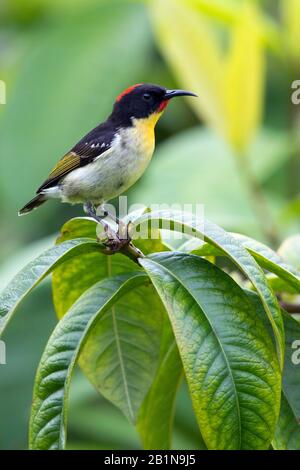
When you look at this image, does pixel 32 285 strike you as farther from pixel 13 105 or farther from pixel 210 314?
pixel 13 105

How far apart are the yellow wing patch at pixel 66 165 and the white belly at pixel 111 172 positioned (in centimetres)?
4

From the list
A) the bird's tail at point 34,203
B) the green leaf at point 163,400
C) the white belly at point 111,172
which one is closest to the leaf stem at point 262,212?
the white belly at point 111,172

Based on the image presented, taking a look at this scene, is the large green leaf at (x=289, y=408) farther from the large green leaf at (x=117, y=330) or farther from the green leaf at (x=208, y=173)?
the green leaf at (x=208, y=173)

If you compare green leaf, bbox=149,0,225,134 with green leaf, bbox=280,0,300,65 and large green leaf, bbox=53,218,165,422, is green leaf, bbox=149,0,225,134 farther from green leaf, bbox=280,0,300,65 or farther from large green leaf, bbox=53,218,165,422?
large green leaf, bbox=53,218,165,422

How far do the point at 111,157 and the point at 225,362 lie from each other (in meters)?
1.44

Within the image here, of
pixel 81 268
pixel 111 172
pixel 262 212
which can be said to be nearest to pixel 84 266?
pixel 81 268

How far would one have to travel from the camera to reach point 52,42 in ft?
17.0

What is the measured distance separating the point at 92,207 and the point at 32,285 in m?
1.32

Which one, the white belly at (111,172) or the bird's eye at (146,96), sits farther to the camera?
the bird's eye at (146,96)

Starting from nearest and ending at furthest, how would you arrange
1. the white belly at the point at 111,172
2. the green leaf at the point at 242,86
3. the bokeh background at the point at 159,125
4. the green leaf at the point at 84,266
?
the green leaf at the point at 84,266 → the white belly at the point at 111,172 → the green leaf at the point at 242,86 → the bokeh background at the point at 159,125

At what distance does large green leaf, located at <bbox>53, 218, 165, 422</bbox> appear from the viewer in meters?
2.12

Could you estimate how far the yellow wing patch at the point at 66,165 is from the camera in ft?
10.1

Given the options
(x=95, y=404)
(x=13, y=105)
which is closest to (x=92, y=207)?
(x=95, y=404)

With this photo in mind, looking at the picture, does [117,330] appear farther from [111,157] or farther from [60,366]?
[111,157]
